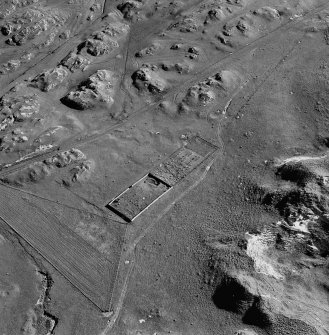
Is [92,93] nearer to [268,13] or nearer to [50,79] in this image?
[50,79]

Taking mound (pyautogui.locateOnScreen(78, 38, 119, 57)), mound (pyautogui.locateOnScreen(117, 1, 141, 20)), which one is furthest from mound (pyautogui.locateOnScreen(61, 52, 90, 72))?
mound (pyautogui.locateOnScreen(117, 1, 141, 20))

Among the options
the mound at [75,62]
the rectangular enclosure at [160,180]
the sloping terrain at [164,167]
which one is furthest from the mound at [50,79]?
the rectangular enclosure at [160,180]

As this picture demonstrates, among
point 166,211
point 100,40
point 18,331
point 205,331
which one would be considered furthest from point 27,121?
point 205,331

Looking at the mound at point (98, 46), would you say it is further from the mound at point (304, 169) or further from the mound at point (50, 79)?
the mound at point (304, 169)

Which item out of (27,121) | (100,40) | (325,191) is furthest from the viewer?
(100,40)

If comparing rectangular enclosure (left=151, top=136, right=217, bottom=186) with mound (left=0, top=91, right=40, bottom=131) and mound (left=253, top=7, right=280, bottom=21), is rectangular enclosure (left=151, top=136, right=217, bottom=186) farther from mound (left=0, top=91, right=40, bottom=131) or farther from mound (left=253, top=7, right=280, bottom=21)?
mound (left=253, top=7, right=280, bottom=21)

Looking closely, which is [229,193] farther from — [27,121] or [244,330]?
[27,121]
